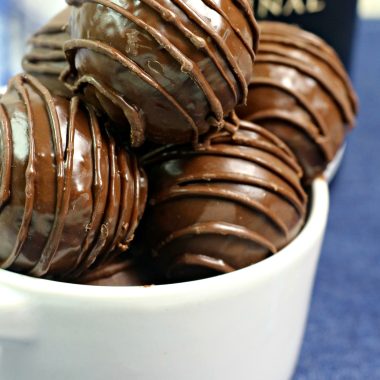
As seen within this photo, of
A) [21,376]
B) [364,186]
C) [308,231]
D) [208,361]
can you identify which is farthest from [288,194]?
[364,186]

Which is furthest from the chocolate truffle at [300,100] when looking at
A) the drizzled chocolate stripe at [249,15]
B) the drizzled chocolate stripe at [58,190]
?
the drizzled chocolate stripe at [58,190]

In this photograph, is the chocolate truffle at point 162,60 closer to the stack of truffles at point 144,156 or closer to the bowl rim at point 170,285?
the stack of truffles at point 144,156

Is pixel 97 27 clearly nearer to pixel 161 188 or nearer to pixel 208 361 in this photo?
pixel 161 188

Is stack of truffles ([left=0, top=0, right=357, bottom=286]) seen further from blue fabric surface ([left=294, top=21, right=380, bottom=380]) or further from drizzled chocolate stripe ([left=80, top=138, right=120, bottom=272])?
blue fabric surface ([left=294, top=21, right=380, bottom=380])

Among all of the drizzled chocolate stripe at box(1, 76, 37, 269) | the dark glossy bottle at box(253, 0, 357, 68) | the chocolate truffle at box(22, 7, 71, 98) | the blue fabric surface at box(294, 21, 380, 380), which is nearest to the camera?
the drizzled chocolate stripe at box(1, 76, 37, 269)

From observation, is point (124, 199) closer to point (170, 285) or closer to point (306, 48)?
point (170, 285)

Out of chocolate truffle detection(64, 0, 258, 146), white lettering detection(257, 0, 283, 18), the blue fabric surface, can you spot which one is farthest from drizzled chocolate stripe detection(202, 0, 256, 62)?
white lettering detection(257, 0, 283, 18)
